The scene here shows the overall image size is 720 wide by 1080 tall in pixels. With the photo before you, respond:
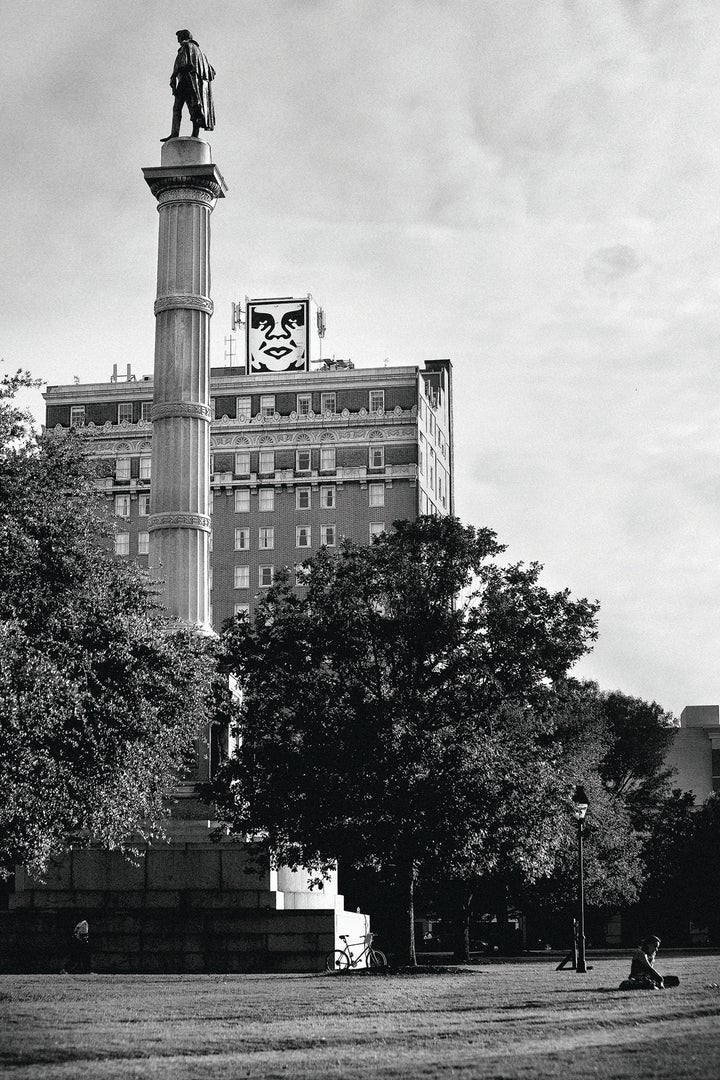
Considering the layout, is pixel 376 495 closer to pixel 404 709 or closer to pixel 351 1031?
pixel 404 709

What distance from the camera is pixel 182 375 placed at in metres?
47.8

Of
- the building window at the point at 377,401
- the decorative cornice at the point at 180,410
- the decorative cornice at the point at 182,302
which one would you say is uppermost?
the building window at the point at 377,401

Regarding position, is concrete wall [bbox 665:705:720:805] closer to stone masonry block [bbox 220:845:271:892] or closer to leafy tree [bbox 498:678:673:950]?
leafy tree [bbox 498:678:673:950]

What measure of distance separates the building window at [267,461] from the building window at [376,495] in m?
8.11

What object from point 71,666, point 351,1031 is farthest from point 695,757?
point 351,1031

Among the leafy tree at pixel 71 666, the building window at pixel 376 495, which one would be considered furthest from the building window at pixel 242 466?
the leafy tree at pixel 71 666

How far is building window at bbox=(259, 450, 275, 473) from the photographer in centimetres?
12400

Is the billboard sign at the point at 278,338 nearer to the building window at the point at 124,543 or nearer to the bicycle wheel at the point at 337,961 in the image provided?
the building window at the point at 124,543

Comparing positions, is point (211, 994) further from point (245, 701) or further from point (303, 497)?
point (303, 497)

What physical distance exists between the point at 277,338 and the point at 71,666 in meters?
100

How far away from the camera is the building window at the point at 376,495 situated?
122188 millimetres

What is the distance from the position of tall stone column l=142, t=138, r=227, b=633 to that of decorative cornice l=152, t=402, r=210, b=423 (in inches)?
1.2

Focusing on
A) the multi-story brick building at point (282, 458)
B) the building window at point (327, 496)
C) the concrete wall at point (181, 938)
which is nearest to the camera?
the concrete wall at point (181, 938)

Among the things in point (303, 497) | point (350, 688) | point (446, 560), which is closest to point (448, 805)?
point (350, 688)
